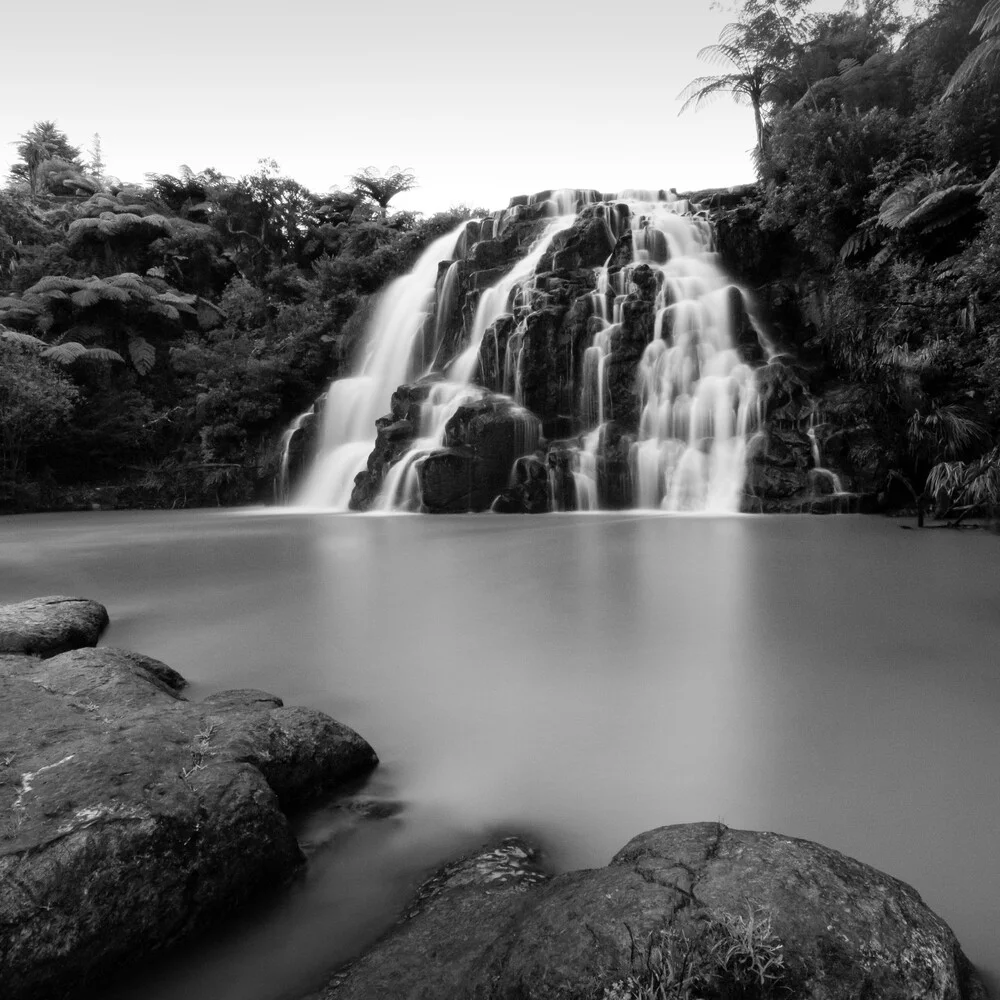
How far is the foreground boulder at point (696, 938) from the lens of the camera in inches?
48.0

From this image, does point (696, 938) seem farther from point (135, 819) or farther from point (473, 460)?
point (473, 460)

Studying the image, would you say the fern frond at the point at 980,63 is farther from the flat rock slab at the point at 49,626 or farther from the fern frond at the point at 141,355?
the fern frond at the point at 141,355

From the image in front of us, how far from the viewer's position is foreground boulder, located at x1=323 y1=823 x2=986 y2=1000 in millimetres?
1219

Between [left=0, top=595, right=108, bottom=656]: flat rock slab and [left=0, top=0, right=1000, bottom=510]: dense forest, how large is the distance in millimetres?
7894

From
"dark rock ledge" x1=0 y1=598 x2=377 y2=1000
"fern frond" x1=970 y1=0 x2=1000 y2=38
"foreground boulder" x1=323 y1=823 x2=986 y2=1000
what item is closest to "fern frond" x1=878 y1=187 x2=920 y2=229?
"fern frond" x1=970 y1=0 x2=1000 y2=38

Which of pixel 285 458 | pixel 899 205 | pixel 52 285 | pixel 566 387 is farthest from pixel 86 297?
pixel 899 205

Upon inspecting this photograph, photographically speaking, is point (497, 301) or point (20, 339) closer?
point (497, 301)

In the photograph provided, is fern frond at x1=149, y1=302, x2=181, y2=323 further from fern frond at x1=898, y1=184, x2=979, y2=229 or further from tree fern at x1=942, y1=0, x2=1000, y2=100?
tree fern at x1=942, y1=0, x2=1000, y2=100

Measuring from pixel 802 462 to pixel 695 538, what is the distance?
4.33m

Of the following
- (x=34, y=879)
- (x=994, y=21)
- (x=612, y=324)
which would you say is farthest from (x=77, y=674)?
(x=612, y=324)

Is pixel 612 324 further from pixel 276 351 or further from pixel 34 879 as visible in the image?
pixel 34 879

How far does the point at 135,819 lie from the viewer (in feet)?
5.39

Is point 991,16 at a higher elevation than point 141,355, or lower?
higher

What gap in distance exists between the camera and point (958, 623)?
4.20 metres
